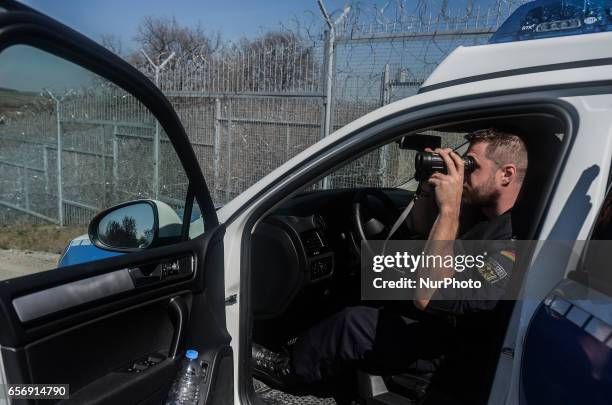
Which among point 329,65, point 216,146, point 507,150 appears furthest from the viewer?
point 216,146

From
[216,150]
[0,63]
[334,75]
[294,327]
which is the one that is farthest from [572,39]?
[216,150]

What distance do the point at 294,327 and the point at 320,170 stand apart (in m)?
1.10

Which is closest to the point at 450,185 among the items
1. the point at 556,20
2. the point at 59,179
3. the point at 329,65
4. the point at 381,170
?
the point at 556,20

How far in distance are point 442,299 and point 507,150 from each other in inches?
23.4

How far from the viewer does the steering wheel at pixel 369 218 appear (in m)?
2.43

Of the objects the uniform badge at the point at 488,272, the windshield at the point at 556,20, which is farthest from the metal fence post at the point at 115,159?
the windshield at the point at 556,20

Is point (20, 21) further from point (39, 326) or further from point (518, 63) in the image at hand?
point (518, 63)

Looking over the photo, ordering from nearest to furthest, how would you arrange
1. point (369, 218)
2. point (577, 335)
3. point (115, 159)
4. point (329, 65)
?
1. point (577, 335)
2. point (369, 218)
3. point (115, 159)
4. point (329, 65)

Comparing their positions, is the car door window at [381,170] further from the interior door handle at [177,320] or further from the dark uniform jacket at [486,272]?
the interior door handle at [177,320]

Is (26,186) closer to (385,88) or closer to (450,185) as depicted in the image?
(450,185)

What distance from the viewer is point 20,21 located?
1.05m

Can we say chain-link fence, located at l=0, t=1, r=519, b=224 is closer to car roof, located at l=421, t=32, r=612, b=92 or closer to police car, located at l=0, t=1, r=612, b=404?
police car, located at l=0, t=1, r=612, b=404

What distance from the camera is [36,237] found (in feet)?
5.47

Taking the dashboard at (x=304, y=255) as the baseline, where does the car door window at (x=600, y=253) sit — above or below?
above
